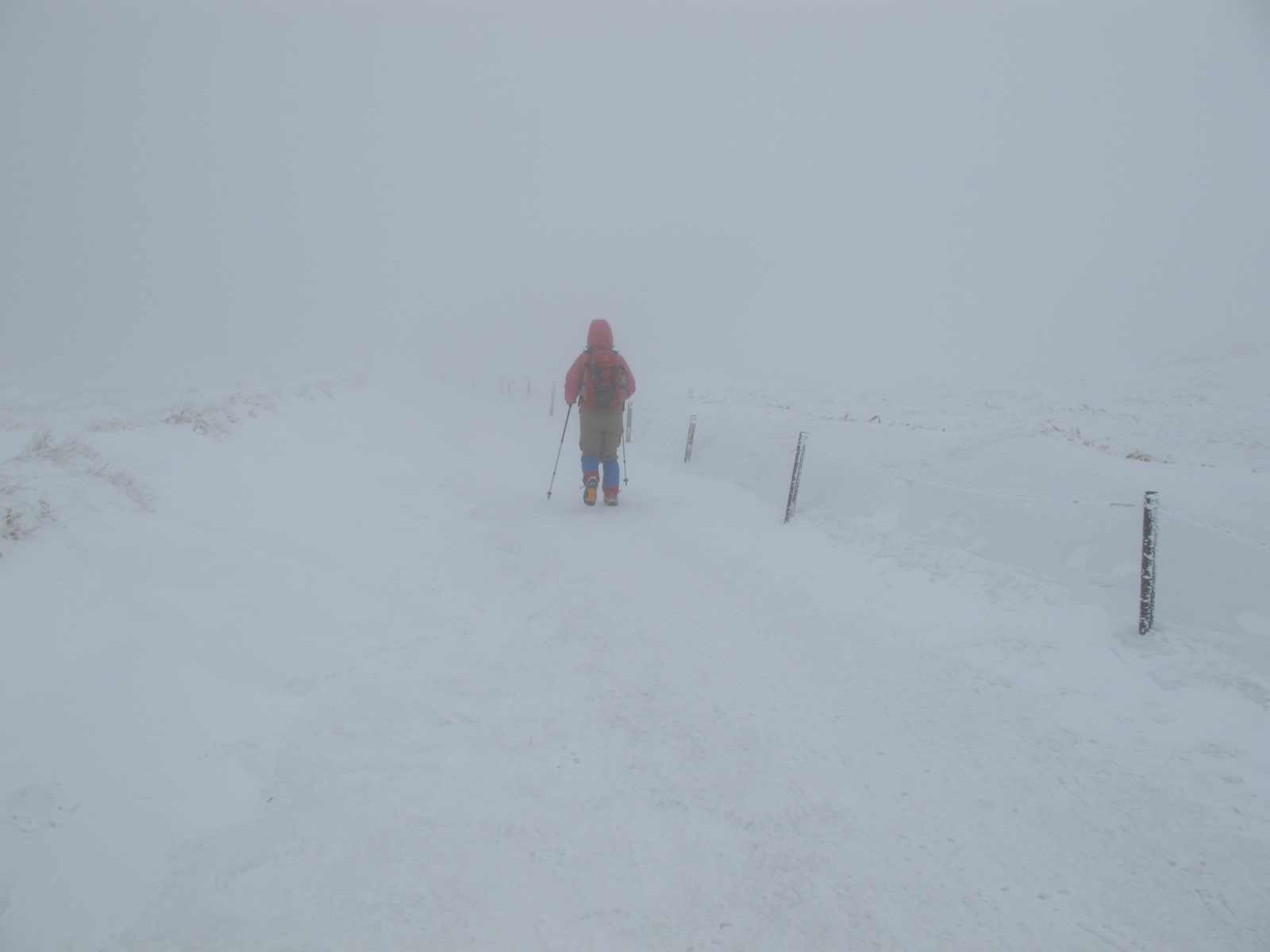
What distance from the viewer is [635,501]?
10.3 meters

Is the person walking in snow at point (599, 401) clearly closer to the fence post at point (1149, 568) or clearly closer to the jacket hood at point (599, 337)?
the jacket hood at point (599, 337)

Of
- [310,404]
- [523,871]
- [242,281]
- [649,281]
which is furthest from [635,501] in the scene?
[242,281]

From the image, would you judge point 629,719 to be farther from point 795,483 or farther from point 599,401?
→ point 599,401

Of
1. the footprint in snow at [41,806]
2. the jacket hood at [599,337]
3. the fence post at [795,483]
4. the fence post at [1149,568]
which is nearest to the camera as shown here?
the footprint in snow at [41,806]

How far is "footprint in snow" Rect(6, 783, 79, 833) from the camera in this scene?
2469mm


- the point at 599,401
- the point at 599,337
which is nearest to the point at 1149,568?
the point at 599,401

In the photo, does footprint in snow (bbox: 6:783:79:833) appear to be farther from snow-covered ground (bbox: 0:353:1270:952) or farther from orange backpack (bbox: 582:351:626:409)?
orange backpack (bbox: 582:351:626:409)

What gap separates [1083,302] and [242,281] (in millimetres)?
133928

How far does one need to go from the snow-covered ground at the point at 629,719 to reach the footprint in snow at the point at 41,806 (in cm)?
2

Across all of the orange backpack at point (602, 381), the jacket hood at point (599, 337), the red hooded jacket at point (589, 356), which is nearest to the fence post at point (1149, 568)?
the red hooded jacket at point (589, 356)

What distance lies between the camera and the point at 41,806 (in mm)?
2555

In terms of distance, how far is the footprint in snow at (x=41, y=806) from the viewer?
247 centimetres

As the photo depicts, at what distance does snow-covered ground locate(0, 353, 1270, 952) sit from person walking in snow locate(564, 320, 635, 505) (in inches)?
68.6

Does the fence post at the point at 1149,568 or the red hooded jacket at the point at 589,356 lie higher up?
the red hooded jacket at the point at 589,356
